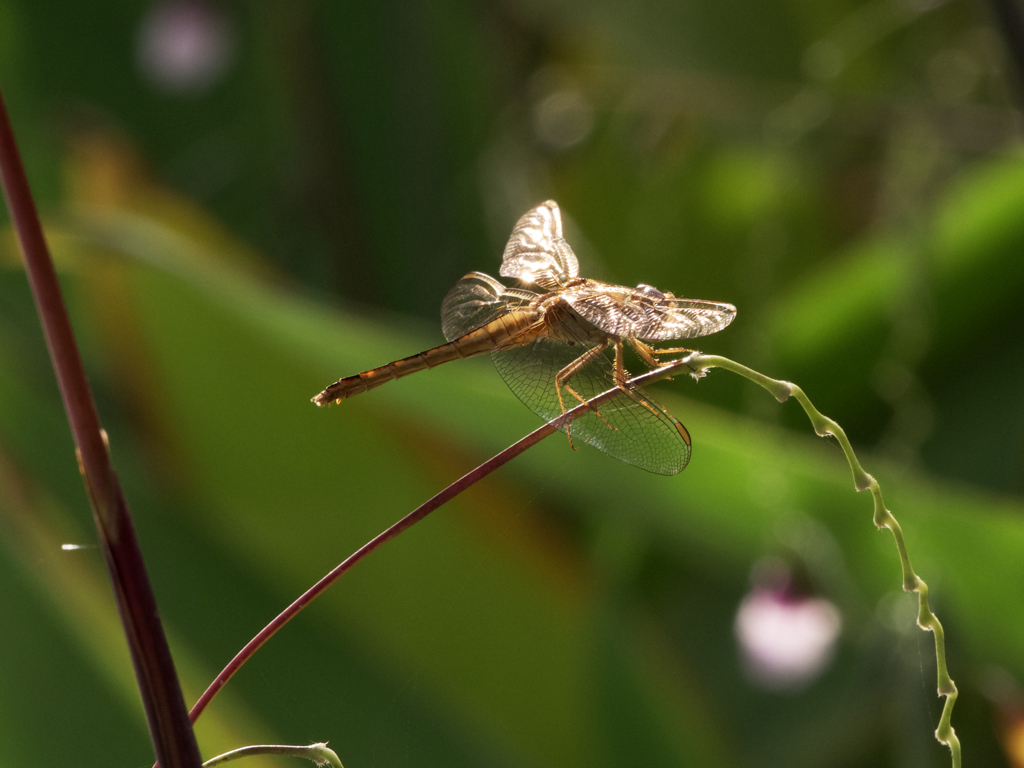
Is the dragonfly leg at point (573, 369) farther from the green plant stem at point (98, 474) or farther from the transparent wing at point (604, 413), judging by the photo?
the green plant stem at point (98, 474)

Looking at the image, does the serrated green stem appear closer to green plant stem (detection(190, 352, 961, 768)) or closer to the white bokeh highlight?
green plant stem (detection(190, 352, 961, 768))

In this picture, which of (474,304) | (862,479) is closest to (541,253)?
(474,304)

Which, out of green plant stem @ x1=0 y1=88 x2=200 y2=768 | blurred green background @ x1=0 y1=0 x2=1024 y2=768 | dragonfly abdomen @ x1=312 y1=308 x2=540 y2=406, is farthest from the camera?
blurred green background @ x1=0 y1=0 x2=1024 y2=768

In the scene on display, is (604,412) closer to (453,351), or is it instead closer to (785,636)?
(453,351)

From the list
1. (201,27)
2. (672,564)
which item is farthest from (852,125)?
(201,27)

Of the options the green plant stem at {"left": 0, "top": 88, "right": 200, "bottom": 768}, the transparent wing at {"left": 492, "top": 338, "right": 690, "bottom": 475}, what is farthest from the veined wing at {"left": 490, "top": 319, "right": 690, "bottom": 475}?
the green plant stem at {"left": 0, "top": 88, "right": 200, "bottom": 768}

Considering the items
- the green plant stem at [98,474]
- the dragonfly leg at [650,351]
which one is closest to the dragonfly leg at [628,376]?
the dragonfly leg at [650,351]
